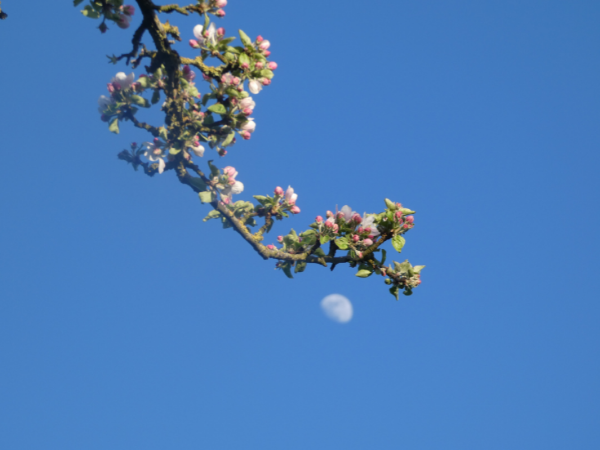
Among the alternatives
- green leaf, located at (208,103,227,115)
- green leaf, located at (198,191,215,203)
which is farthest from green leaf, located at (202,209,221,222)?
green leaf, located at (208,103,227,115)

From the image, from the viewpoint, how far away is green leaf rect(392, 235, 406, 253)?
5191 mm

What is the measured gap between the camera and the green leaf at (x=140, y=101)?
5148 millimetres

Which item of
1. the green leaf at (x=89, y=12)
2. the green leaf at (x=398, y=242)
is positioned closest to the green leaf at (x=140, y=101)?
the green leaf at (x=89, y=12)

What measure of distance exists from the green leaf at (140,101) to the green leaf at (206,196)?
3.60ft

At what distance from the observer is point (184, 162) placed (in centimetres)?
514

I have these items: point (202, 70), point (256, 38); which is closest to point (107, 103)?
point (202, 70)

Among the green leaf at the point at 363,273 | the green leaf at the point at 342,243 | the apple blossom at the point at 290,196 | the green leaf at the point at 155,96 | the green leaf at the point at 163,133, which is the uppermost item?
the green leaf at the point at 155,96

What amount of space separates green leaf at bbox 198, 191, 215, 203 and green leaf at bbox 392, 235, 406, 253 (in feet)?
6.42

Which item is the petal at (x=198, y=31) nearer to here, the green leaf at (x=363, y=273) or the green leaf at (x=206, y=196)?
the green leaf at (x=206, y=196)

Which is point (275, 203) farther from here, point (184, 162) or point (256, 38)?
point (256, 38)

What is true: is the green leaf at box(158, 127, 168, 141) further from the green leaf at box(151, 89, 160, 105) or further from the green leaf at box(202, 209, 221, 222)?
the green leaf at box(202, 209, 221, 222)

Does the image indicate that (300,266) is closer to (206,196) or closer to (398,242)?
(398,242)

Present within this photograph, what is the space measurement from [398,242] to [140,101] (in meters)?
3.06

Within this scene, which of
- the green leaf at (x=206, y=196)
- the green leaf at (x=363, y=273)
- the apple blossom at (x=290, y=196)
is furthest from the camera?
the apple blossom at (x=290, y=196)
